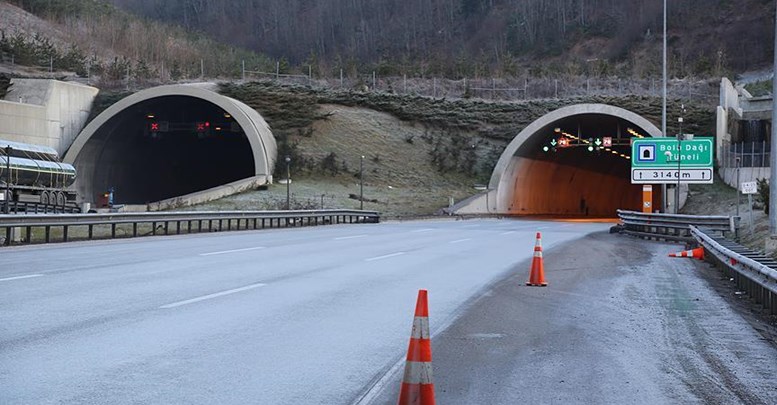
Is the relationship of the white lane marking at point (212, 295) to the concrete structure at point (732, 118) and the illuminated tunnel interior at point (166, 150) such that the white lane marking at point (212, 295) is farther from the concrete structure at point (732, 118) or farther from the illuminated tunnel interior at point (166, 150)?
the illuminated tunnel interior at point (166, 150)

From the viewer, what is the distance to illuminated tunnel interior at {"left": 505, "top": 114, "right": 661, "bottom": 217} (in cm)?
5959

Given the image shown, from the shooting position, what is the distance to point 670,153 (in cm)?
3844

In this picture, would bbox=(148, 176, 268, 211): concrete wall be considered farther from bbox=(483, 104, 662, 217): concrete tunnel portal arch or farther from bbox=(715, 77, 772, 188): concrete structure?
bbox=(715, 77, 772, 188): concrete structure

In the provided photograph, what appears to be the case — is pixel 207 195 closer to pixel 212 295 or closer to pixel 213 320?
pixel 212 295

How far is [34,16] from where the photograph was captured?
362ft

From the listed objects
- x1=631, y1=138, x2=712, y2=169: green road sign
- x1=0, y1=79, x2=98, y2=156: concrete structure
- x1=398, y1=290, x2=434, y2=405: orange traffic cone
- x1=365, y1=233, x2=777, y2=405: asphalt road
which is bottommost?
x1=365, y1=233, x2=777, y2=405: asphalt road

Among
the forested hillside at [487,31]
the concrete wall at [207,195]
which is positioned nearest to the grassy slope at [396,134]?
the concrete wall at [207,195]

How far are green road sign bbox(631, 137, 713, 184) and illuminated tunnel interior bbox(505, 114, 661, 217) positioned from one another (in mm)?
16222

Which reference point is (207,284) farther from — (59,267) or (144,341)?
(144,341)

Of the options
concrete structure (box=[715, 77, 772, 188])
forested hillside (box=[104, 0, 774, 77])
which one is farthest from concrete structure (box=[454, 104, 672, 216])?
forested hillside (box=[104, 0, 774, 77])

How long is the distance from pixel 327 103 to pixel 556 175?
1960cm

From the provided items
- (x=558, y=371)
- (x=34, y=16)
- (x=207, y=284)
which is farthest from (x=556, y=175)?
(x=34, y=16)

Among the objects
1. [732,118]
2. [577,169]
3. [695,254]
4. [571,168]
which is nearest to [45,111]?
[571,168]

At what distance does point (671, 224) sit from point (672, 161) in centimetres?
614
